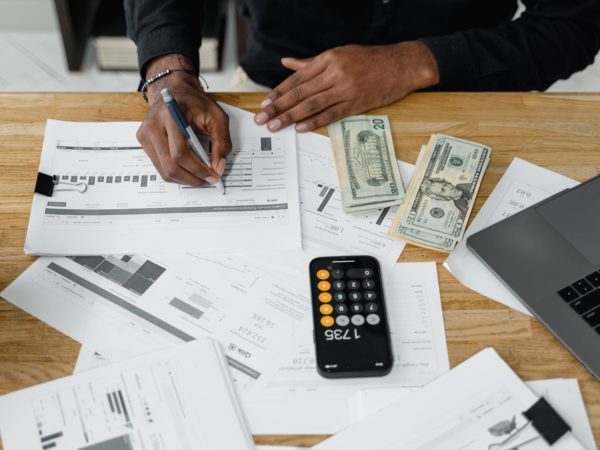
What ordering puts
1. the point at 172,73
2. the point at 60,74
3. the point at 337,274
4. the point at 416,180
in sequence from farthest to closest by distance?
the point at 60,74 < the point at 172,73 < the point at 416,180 < the point at 337,274

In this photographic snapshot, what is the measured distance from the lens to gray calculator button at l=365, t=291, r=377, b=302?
2.41 feet

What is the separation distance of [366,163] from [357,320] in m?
0.25

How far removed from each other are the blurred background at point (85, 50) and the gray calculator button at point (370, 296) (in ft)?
4.26

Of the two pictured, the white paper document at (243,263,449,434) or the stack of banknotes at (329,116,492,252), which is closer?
the white paper document at (243,263,449,434)

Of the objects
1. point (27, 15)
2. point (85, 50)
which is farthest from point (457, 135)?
point (27, 15)

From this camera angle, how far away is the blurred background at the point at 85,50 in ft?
6.37

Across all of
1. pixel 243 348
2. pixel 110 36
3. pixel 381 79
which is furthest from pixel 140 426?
pixel 110 36

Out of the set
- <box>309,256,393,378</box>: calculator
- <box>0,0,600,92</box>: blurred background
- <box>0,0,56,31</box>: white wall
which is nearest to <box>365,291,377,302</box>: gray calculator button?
<box>309,256,393,378</box>: calculator

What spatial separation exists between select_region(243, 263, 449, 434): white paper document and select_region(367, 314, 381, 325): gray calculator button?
0.02m

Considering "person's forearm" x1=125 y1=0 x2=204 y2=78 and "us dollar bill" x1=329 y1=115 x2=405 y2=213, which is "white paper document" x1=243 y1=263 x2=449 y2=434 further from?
"person's forearm" x1=125 y1=0 x2=204 y2=78

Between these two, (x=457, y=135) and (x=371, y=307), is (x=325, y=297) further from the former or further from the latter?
(x=457, y=135)

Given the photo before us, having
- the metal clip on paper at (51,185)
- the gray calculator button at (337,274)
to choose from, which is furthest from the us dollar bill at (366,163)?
the metal clip on paper at (51,185)

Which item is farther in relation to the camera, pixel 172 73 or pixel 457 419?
pixel 172 73

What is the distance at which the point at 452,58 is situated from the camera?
39.1 inches
